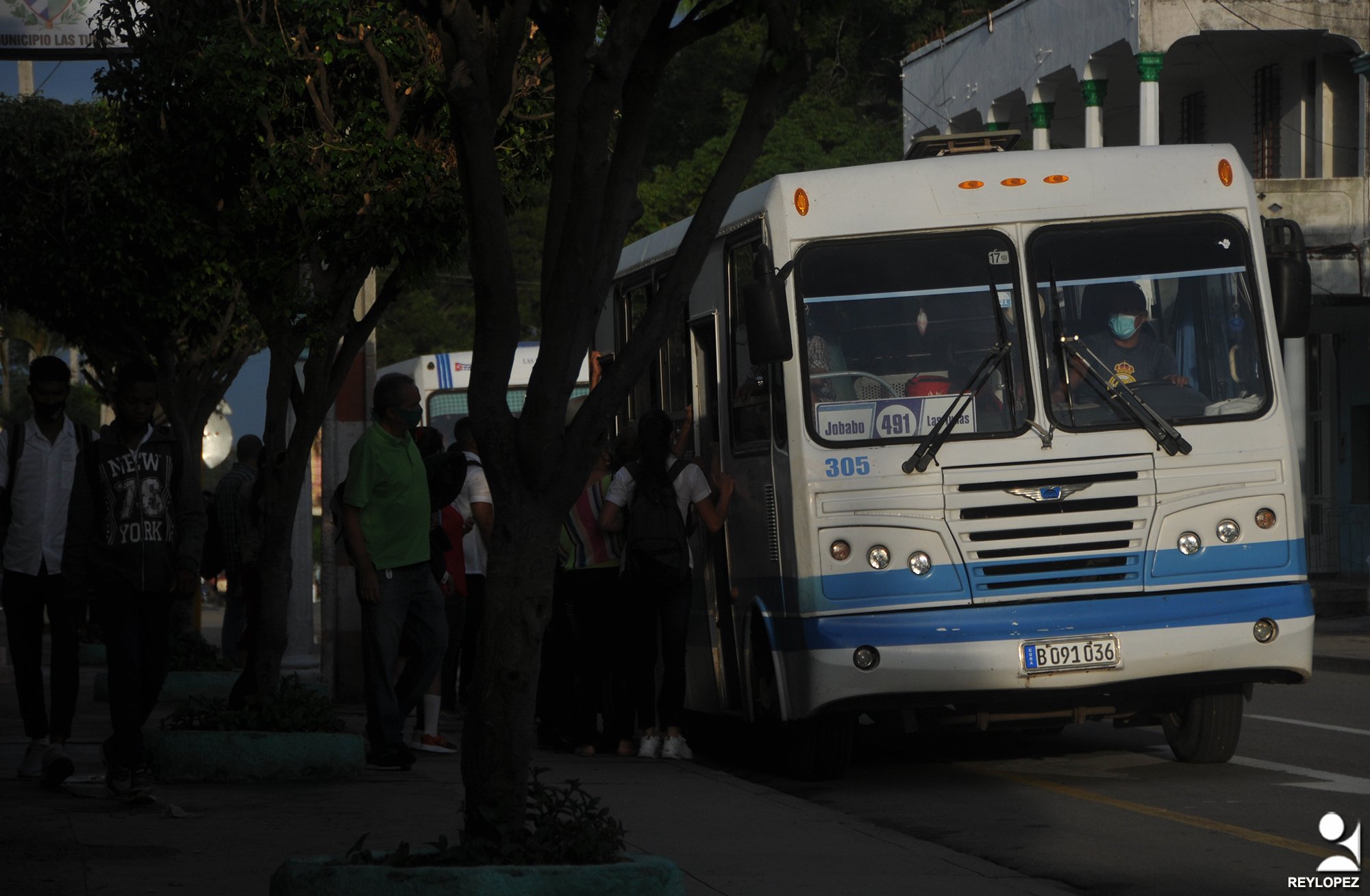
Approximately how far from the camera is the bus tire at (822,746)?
1015 centimetres

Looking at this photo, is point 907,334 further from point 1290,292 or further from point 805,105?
point 805,105

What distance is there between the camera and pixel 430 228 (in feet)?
40.2

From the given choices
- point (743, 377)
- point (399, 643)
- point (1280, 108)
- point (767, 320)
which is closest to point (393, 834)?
point (399, 643)

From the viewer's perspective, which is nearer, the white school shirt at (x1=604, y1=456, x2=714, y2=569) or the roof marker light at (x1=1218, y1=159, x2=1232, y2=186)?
the roof marker light at (x1=1218, y1=159, x2=1232, y2=186)

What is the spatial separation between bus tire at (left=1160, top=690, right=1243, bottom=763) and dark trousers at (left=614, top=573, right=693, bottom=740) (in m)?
2.62

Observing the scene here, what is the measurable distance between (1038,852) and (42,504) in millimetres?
4707

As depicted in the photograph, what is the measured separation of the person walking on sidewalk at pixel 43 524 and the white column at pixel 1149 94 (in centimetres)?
1969

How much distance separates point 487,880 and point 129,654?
3.58 m

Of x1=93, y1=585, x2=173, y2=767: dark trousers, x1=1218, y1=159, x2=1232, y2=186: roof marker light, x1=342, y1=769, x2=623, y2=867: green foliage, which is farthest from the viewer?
x1=1218, y1=159, x2=1232, y2=186: roof marker light

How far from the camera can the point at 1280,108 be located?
92.8 feet

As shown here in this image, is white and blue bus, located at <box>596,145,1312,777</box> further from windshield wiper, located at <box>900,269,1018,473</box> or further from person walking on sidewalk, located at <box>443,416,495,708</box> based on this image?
person walking on sidewalk, located at <box>443,416,495,708</box>

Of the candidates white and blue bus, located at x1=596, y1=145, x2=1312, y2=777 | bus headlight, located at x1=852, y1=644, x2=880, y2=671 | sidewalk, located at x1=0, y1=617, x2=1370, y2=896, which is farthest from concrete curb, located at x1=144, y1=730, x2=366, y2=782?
bus headlight, located at x1=852, y1=644, x2=880, y2=671

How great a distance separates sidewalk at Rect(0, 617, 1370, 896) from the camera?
6887 millimetres

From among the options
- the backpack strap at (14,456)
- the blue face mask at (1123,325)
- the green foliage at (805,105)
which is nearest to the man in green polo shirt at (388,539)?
the backpack strap at (14,456)
